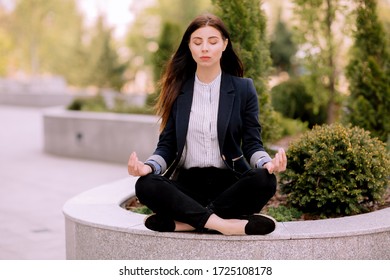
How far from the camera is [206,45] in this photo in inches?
176

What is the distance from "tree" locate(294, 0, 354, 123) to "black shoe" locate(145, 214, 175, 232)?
5620 mm

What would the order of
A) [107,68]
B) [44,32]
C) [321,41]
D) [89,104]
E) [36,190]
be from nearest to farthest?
1. [36,190]
2. [321,41]
3. [89,104]
4. [107,68]
5. [44,32]

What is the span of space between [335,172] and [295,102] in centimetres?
732

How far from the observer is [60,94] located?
1148 inches

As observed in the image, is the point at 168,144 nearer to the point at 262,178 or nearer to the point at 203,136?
the point at 203,136

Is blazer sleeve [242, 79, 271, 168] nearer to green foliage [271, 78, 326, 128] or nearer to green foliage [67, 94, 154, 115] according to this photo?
green foliage [271, 78, 326, 128]

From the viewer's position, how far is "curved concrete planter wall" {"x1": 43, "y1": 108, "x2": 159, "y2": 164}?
38.1ft

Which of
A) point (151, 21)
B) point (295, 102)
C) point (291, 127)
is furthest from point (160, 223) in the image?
point (151, 21)

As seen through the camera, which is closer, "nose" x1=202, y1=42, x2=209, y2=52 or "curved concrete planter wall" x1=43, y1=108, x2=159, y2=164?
"nose" x1=202, y1=42, x2=209, y2=52

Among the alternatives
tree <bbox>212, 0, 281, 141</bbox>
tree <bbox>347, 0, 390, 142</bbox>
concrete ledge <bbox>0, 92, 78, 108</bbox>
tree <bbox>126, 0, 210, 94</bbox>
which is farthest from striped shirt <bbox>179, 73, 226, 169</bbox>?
tree <bbox>126, 0, 210, 94</bbox>

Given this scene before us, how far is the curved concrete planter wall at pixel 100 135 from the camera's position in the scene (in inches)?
457
